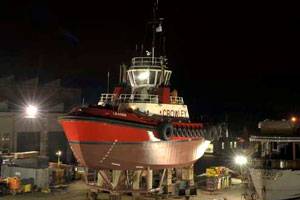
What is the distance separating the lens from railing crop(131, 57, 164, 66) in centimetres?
2545

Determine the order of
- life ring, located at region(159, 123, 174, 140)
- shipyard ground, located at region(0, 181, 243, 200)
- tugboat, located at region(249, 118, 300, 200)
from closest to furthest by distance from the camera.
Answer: tugboat, located at region(249, 118, 300, 200) < life ring, located at region(159, 123, 174, 140) < shipyard ground, located at region(0, 181, 243, 200)

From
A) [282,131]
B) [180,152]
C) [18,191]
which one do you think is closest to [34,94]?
[18,191]

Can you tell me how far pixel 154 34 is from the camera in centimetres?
2731

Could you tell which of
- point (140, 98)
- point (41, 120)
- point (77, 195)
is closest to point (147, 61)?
point (140, 98)

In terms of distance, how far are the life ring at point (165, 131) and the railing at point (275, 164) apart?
4522 millimetres

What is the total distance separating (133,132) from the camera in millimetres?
19641

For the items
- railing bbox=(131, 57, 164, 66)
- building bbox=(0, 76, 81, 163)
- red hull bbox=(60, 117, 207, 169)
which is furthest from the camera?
building bbox=(0, 76, 81, 163)

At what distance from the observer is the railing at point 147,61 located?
25453 millimetres

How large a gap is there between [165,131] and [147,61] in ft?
21.5

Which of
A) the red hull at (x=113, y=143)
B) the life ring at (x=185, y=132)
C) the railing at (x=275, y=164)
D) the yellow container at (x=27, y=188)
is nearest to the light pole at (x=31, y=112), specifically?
the yellow container at (x=27, y=188)

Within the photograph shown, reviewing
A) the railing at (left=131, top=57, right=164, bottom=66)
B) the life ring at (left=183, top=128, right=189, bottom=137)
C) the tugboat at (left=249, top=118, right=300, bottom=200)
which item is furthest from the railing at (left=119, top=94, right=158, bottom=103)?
the tugboat at (left=249, top=118, right=300, bottom=200)

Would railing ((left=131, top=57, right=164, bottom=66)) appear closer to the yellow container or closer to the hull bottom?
the hull bottom

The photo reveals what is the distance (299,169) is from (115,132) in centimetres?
889

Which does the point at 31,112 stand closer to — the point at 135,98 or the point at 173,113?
the point at 135,98
